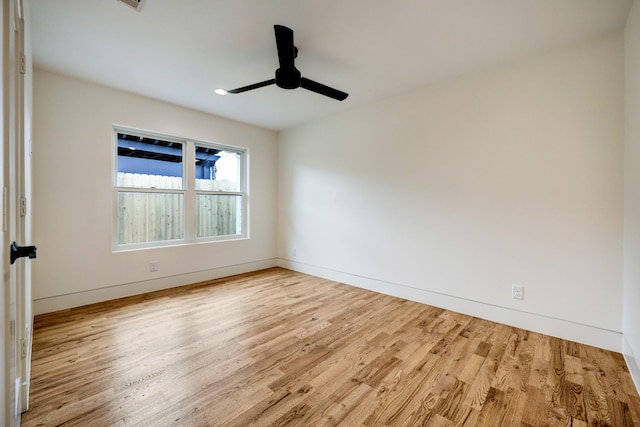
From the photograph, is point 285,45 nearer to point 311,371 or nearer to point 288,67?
point 288,67

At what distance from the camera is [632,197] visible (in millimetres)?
1836

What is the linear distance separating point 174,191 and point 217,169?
2.51 feet

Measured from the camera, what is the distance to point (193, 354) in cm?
204

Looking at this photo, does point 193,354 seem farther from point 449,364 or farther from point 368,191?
point 368,191

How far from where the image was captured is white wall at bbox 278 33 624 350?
215cm

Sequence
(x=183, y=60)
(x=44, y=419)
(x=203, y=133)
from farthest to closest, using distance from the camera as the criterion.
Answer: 1. (x=203, y=133)
2. (x=183, y=60)
3. (x=44, y=419)

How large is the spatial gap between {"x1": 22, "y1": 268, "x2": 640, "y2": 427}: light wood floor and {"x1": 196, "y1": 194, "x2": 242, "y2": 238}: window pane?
4.78ft

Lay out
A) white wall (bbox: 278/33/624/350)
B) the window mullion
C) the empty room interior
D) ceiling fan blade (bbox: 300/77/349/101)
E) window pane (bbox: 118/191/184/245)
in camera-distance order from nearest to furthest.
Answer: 1. the empty room interior
2. white wall (bbox: 278/33/624/350)
3. ceiling fan blade (bbox: 300/77/349/101)
4. window pane (bbox: 118/191/184/245)
5. the window mullion

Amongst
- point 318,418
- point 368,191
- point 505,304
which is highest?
point 368,191

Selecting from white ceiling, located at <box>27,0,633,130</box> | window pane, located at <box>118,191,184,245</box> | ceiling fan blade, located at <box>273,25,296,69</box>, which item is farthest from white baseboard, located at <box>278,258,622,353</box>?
ceiling fan blade, located at <box>273,25,296,69</box>

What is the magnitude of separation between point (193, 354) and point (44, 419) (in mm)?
791

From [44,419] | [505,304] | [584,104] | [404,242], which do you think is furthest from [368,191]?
[44,419]

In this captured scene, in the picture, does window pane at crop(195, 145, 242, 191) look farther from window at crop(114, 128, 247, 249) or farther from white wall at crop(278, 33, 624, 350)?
white wall at crop(278, 33, 624, 350)

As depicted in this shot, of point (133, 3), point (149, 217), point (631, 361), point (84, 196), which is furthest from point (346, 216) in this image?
point (84, 196)
